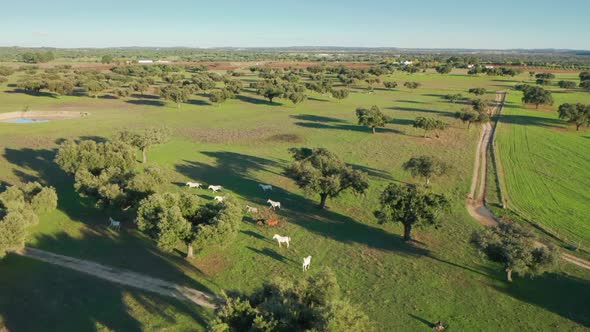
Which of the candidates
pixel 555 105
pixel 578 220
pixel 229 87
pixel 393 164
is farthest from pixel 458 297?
pixel 555 105

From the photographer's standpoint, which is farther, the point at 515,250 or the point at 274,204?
the point at 274,204

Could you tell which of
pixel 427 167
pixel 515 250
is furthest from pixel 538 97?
pixel 515 250

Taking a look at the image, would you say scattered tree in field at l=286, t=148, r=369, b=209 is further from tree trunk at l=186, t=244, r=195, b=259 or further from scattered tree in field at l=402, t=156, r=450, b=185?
tree trunk at l=186, t=244, r=195, b=259

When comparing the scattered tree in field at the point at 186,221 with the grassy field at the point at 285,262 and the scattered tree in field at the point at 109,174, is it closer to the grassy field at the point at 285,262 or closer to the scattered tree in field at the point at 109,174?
the grassy field at the point at 285,262

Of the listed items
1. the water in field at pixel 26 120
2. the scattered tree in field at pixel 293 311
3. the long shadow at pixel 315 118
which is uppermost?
the scattered tree in field at pixel 293 311

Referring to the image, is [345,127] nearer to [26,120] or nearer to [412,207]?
[412,207]

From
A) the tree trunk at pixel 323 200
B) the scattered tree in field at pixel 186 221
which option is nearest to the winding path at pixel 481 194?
the tree trunk at pixel 323 200
